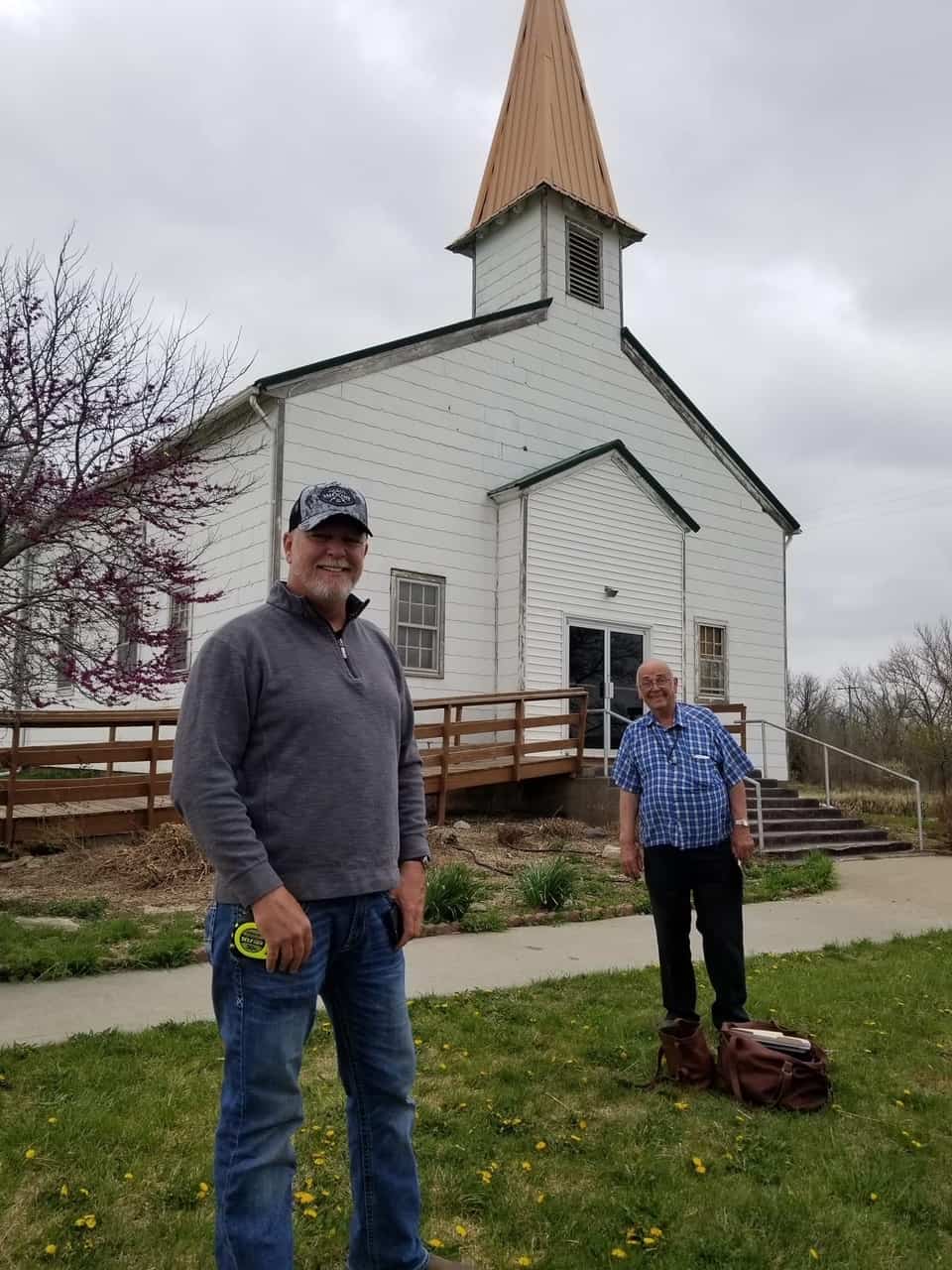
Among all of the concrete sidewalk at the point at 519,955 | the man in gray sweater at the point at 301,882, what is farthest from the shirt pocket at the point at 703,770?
the man in gray sweater at the point at 301,882

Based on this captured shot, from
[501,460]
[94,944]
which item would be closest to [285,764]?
[94,944]

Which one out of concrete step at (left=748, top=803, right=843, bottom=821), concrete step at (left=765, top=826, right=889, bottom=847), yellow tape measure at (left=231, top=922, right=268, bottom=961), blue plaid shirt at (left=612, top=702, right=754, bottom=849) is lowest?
concrete step at (left=765, top=826, right=889, bottom=847)

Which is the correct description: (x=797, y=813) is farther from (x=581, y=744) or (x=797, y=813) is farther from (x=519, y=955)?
(x=519, y=955)

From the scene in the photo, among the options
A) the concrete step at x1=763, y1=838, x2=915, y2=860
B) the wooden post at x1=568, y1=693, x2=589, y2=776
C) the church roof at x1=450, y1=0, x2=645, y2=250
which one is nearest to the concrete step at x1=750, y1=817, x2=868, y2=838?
the concrete step at x1=763, y1=838, x2=915, y2=860

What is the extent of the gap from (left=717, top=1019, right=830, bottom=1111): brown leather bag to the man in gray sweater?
203 centimetres

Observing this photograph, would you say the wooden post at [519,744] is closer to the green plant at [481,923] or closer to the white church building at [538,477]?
the white church building at [538,477]

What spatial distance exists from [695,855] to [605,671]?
1101 centimetres

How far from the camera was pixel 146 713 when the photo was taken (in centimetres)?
1080

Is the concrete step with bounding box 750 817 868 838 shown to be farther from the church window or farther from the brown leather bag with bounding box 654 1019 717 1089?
the brown leather bag with bounding box 654 1019 717 1089

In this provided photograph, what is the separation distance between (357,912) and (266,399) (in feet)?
37.9

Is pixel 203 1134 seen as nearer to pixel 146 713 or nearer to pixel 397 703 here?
pixel 397 703

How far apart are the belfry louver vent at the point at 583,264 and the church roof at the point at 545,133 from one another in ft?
1.52

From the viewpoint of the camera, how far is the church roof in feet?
56.5

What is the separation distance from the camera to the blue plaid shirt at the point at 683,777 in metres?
4.85
